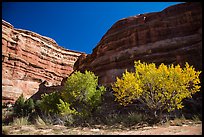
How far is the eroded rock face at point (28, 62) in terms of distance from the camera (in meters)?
51.6

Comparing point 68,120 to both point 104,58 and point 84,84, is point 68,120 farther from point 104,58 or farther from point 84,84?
point 104,58

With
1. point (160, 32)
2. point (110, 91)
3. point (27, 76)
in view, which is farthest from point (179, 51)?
point (27, 76)

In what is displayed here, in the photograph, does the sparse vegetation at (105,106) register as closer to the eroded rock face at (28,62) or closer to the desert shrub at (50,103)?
the desert shrub at (50,103)

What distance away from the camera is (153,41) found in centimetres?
3450

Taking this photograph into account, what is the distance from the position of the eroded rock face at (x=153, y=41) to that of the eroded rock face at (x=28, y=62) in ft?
76.7

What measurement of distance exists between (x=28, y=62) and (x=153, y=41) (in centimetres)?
3888

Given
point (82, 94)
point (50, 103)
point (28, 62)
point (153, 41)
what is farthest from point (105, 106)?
point (28, 62)

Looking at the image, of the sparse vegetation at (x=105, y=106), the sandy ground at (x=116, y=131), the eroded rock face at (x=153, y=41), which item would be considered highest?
the eroded rock face at (x=153, y=41)

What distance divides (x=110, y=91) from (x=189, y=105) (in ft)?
33.8

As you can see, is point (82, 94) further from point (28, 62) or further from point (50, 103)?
point (28, 62)

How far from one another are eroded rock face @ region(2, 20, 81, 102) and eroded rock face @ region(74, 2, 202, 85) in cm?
2339

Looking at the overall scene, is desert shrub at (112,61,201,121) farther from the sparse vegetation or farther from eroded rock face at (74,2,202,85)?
eroded rock face at (74,2,202,85)

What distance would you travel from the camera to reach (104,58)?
37250 mm

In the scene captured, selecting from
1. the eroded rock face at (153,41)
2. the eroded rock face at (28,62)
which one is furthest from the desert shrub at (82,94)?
the eroded rock face at (28,62)
